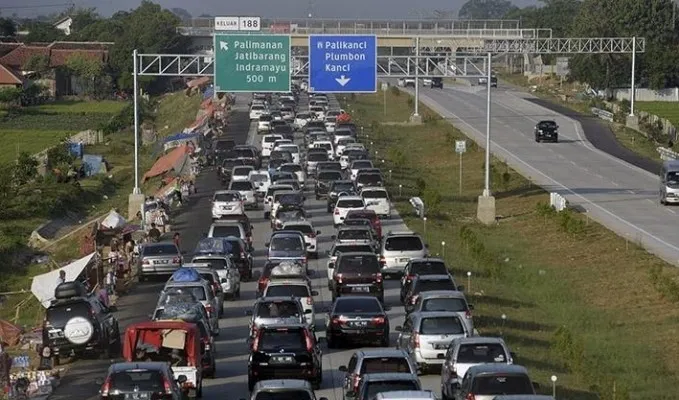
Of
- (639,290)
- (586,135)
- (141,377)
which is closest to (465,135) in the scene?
(586,135)

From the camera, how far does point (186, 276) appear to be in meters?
38.4

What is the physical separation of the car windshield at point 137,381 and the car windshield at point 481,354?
5340 millimetres

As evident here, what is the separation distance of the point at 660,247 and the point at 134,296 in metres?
17.9

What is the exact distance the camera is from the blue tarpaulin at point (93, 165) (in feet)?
307

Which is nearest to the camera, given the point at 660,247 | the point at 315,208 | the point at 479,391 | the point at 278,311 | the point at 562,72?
the point at 479,391

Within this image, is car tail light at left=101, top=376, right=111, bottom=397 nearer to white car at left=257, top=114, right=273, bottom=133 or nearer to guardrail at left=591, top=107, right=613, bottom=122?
white car at left=257, top=114, right=273, bottom=133

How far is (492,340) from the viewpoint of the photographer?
2831 cm

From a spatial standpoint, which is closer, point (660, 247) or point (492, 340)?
point (492, 340)

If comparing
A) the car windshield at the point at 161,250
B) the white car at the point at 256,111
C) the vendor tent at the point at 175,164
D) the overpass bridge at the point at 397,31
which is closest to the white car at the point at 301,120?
the white car at the point at 256,111

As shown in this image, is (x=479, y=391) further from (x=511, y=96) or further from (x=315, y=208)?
(x=511, y=96)

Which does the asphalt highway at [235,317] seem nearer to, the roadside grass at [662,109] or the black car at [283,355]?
the black car at [283,355]

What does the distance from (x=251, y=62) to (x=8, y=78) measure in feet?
299

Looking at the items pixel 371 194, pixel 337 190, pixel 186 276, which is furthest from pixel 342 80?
pixel 186 276

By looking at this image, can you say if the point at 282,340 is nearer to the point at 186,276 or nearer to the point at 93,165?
the point at 186,276
